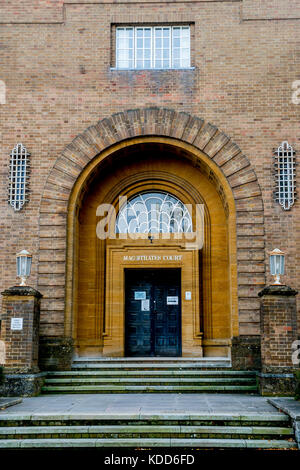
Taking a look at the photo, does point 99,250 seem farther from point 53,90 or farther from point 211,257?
point 53,90

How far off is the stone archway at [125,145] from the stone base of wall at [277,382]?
183 cm

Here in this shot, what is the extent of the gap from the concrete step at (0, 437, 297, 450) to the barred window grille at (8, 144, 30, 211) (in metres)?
6.74

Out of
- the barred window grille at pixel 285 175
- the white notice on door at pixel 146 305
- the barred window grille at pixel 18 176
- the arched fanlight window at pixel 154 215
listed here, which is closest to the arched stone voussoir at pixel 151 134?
the barred window grille at pixel 18 176

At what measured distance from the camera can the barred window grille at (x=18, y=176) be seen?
13797 millimetres

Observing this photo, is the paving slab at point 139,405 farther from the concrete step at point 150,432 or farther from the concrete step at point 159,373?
the concrete step at point 159,373

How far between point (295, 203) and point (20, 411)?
26.9ft

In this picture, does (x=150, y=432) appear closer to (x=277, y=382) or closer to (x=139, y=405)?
(x=139, y=405)

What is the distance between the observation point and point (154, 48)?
14.8 meters

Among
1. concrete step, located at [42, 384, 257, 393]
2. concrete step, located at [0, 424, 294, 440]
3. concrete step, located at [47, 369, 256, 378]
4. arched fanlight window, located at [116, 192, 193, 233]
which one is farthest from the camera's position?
arched fanlight window, located at [116, 192, 193, 233]

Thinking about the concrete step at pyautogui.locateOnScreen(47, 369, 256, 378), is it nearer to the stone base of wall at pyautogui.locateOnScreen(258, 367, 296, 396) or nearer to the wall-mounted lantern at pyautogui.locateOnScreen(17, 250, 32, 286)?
the stone base of wall at pyautogui.locateOnScreen(258, 367, 296, 396)

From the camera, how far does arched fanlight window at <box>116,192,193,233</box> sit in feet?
49.2

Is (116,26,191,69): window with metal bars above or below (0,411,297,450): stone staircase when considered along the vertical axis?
above

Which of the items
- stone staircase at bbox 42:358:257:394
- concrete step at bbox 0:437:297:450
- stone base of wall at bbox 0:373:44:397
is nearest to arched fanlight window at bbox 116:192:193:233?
stone staircase at bbox 42:358:257:394
